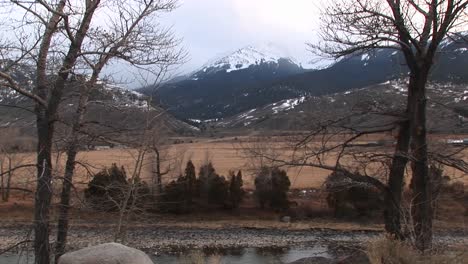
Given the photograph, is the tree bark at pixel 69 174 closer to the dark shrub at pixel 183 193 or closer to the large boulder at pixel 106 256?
the large boulder at pixel 106 256

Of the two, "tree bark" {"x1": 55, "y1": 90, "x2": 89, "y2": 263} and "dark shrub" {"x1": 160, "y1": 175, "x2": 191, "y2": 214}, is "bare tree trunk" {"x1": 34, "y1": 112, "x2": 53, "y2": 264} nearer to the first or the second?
"tree bark" {"x1": 55, "y1": 90, "x2": 89, "y2": 263}

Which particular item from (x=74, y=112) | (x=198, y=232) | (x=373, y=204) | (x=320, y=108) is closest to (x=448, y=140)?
(x=320, y=108)

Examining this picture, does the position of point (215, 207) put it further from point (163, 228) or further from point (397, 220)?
point (397, 220)

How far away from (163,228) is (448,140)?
32448 mm

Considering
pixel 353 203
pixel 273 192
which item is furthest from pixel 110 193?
pixel 353 203

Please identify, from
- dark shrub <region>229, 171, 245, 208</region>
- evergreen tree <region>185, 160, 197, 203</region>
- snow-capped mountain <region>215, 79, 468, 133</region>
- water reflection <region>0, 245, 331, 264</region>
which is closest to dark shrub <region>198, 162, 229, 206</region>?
dark shrub <region>229, 171, 245, 208</region>

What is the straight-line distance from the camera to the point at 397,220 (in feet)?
31.1

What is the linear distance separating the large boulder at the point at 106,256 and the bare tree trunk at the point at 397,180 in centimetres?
453

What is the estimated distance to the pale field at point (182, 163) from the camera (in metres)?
10.7

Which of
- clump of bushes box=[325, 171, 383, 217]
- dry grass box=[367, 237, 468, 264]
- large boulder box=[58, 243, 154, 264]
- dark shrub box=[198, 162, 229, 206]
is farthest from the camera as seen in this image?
dark shrub box=[198, 162, 229, 206]

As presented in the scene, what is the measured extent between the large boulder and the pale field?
224 cm

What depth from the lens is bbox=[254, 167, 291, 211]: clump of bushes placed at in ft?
145

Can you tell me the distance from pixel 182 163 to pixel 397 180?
51.9m

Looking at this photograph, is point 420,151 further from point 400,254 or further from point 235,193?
point 235,193
